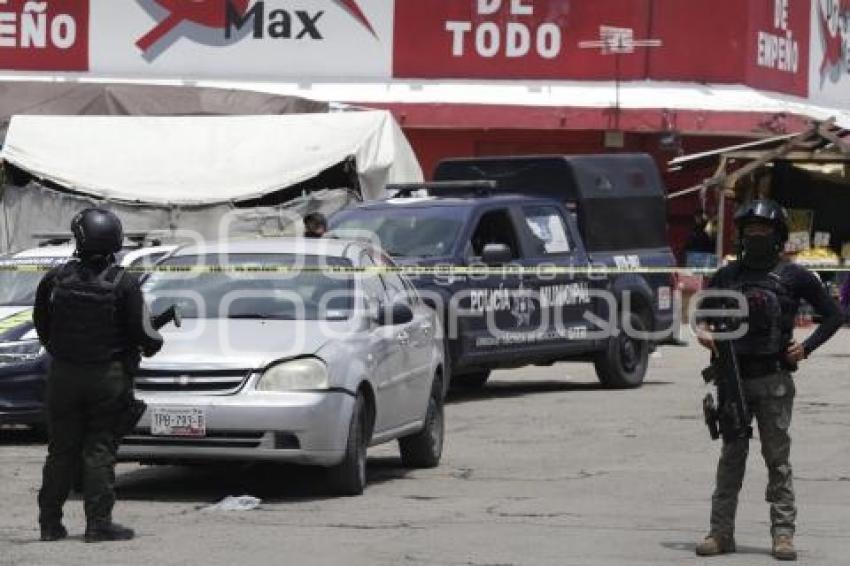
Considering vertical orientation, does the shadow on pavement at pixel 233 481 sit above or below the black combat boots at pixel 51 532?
below

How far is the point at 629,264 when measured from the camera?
20984 mm

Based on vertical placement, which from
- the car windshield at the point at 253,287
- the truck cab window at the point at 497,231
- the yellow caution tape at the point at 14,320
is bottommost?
the yellow caution tape at the point at 14,320

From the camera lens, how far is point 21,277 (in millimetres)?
16766

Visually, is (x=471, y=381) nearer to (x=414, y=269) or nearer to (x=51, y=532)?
(x=414, y=269)

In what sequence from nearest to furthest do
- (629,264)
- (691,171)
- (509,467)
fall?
(509,467) < (629,264) < (691,171)

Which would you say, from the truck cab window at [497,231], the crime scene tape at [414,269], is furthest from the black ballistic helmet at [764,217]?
the truck cab window at [497,231]

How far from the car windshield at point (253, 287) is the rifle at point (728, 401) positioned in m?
3.31

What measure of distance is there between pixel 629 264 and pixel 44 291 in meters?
11.3

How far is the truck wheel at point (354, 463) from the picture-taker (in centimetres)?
1197

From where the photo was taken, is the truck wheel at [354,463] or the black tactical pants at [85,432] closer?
the black tactical pants at [85,432]

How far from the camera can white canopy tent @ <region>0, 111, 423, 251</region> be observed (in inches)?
981

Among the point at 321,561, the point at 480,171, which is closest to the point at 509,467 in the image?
the point at 321,561

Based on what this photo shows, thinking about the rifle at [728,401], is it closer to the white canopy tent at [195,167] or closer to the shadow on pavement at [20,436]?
the shadow on pavement at [20,436]

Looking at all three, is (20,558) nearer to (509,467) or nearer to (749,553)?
(749,553)
